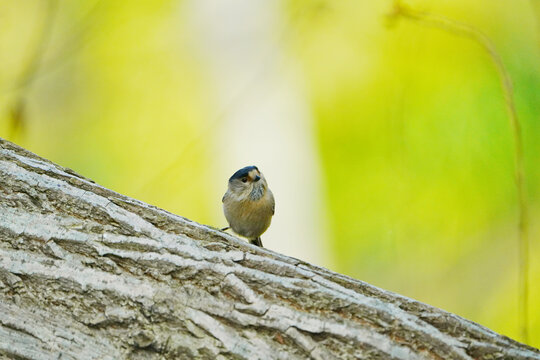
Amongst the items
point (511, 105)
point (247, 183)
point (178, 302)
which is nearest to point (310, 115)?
point (247, 183)

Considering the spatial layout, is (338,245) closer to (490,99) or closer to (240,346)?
(490,99)

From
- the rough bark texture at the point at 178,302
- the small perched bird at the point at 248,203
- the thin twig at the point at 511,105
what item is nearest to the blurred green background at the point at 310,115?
the thin twig at the point at 511,105

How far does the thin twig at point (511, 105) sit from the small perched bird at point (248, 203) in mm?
1333

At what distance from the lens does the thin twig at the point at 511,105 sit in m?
2.80

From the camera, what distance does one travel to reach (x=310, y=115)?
3.24m

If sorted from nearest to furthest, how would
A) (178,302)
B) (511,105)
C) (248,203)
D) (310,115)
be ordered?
(178,302), (248,203), (511,105), (310,115)

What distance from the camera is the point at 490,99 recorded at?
9.85ft

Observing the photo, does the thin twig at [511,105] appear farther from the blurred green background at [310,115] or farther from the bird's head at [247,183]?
the bird's head at [247,183]

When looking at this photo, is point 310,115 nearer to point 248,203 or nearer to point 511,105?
point 248,203

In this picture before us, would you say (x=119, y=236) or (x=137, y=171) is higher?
(x=137, y=171)

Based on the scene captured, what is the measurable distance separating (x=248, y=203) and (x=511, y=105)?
155cm

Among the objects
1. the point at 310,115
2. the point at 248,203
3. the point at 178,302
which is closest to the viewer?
the point at 178,302

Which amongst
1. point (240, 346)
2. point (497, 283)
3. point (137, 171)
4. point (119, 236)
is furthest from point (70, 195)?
point (497, 283)

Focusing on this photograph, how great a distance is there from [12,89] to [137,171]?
36.4 inches
